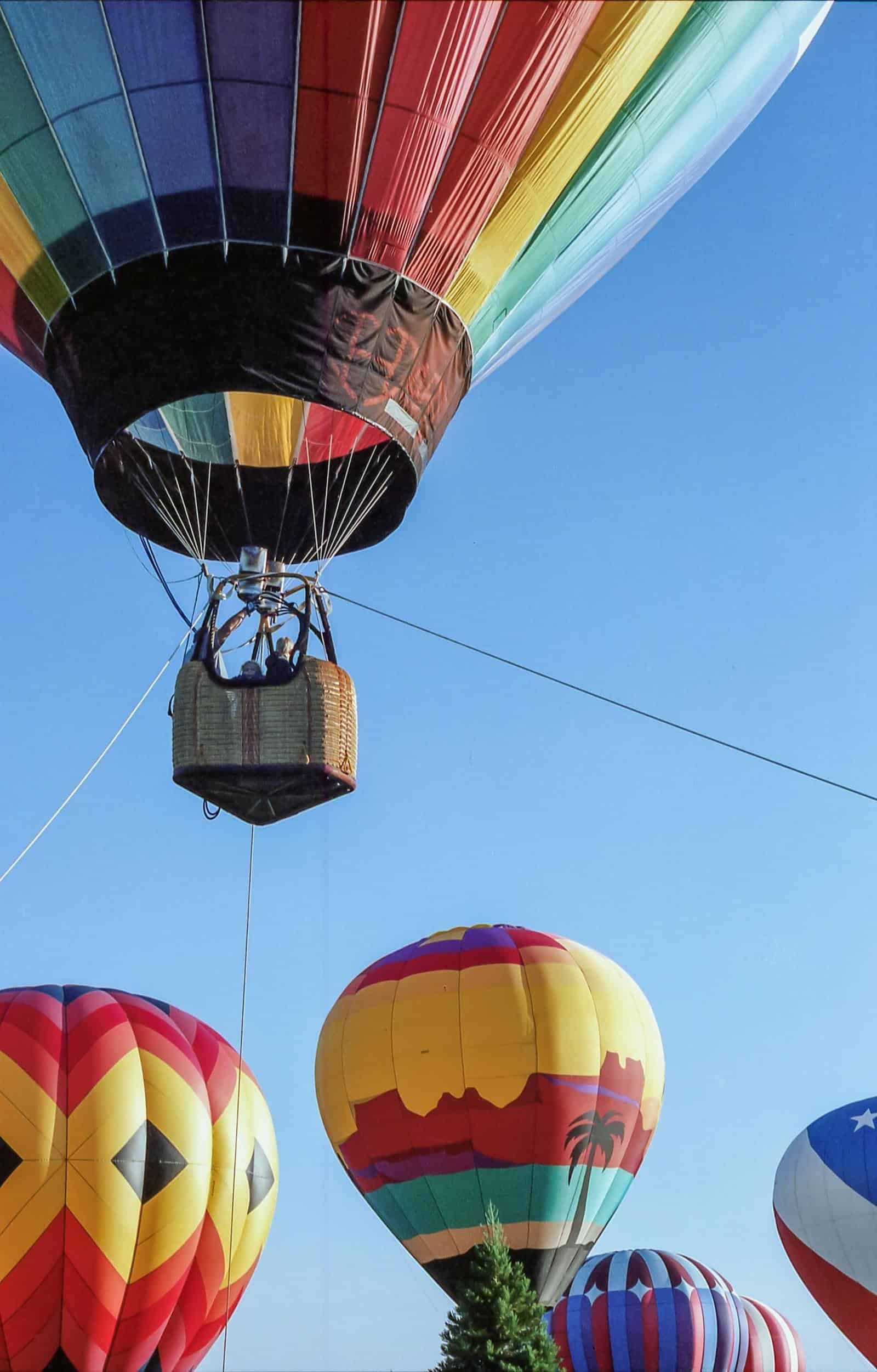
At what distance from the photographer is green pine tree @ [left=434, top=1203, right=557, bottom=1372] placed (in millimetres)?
10289

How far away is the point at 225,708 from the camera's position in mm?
7422

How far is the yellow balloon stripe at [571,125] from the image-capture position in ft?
24.7

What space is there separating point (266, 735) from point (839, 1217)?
34.8 ft

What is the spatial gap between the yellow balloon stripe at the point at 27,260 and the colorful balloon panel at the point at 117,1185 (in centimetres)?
546

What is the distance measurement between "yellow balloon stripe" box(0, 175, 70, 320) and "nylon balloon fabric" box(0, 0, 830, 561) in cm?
1

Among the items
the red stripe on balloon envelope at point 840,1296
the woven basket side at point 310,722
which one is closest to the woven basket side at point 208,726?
the woven basket side at point 310,722

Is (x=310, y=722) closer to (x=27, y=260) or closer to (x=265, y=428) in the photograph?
(x=265, y=428)

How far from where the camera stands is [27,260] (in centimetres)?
787

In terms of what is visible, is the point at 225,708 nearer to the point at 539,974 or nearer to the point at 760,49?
the point at 760,49

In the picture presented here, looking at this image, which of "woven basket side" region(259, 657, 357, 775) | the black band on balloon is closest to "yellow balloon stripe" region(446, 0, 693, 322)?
the black band on balloon

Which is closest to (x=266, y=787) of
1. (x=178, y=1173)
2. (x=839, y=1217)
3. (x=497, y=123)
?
(x=497, y=123)

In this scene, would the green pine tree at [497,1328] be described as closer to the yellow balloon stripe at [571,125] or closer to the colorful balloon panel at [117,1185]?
the colorful balloon panel at [117,1185]

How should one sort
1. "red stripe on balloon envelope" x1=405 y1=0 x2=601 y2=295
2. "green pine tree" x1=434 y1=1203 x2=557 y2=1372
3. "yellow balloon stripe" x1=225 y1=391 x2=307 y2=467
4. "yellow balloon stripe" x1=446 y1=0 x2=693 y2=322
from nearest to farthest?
"red stripe on balloon envelope" x1=405 y1=0 x2=601 y2=295 → "yellow balloon stripe" x1=446 y1=0 x2=693 y2=322 → "yellow balloon stripe" x1=225 y1=391 x2=307 y2=467 → "green pine tree" x1=434 y1=1203 x2=557 y2=1372

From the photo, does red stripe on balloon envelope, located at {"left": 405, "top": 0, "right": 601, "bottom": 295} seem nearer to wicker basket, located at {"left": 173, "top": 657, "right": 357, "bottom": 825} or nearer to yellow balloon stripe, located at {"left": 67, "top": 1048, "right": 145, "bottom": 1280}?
wicker basket, located at {"left": 173, "top": 657, "right": 357, "bottom": 825}
